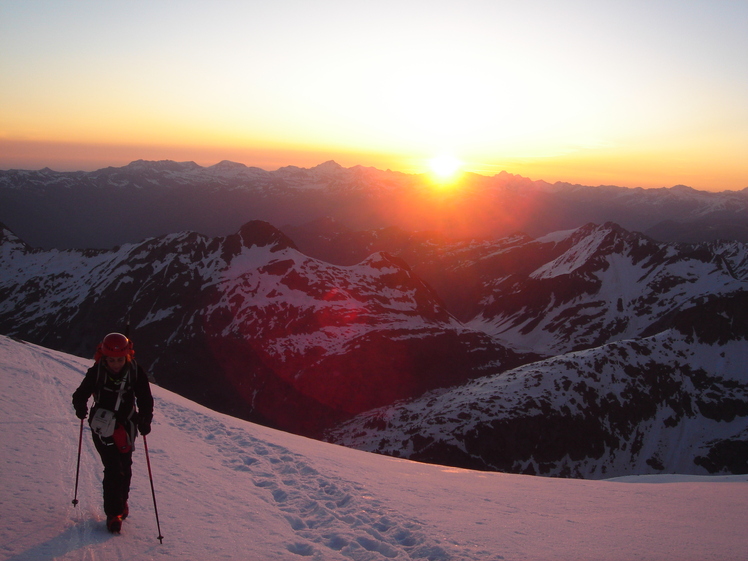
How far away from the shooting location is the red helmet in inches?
266

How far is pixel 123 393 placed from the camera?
7023 mm

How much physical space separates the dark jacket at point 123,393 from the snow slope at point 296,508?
146cm

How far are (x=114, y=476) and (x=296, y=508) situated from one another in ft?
10.3

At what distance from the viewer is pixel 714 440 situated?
252ft

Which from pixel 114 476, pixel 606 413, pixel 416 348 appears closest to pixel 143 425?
pixel 114 476

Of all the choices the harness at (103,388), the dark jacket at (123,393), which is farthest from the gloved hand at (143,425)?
the harness at (103,388)

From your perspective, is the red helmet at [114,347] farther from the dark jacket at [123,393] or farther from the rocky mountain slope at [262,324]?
the rocky mountain slope at [262,324]

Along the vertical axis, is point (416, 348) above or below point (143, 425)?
below

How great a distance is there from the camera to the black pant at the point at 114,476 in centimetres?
656

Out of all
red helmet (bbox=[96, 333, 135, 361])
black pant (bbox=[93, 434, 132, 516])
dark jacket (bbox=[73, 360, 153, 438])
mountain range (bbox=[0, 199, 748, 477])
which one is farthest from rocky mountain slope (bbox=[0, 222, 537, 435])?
red helmet (bbox=[96, 333, 135, 361])

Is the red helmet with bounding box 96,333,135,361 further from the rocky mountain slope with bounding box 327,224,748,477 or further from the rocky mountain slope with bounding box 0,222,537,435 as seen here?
the rocky mountain slope with bounding box 0,222,537,435

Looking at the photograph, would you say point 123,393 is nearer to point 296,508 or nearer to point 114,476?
point 114,476

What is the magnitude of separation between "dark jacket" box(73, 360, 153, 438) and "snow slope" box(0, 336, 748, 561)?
146cm

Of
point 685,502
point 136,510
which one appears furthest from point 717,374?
point 136,510
